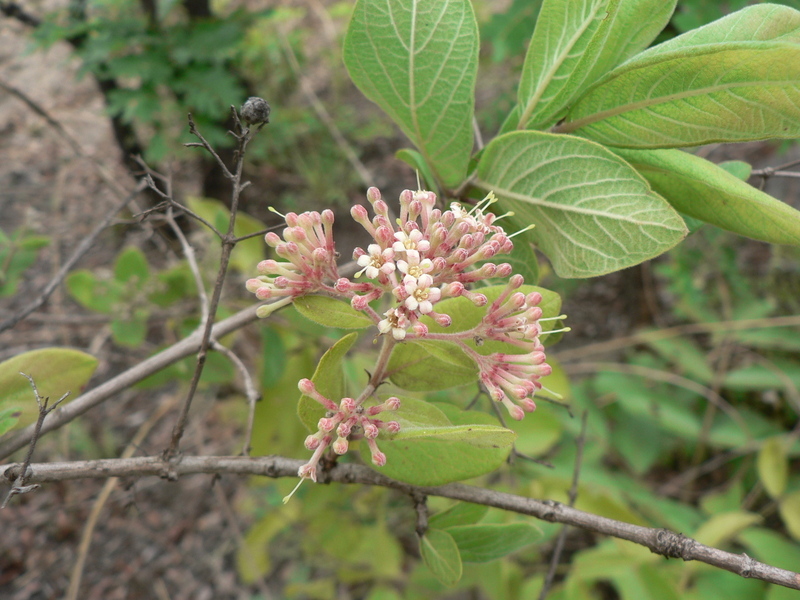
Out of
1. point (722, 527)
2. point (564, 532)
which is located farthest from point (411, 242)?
point (722, 527)

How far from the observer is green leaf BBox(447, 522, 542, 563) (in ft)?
3.25

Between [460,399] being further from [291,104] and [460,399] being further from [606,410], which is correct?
[291,104]

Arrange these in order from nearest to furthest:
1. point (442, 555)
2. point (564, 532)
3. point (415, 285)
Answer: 1. point (415, 285)
2. point (442, 555)
3. point (564, 532)

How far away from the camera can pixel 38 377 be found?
1011mm

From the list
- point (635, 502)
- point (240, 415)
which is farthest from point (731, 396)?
point (240, 415)

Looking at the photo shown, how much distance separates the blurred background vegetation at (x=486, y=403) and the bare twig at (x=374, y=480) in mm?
183

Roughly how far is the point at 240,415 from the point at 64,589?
134 cm

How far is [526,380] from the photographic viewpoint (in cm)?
77

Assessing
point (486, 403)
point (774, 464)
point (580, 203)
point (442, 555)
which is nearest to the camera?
point (580, 203)

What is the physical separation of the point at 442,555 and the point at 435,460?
0.23 m

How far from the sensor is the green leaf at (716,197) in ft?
2.64

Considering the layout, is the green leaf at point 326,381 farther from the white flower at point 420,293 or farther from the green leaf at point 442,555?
the green leaf at point 442,555

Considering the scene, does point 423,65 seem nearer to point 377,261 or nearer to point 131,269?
point 377,261

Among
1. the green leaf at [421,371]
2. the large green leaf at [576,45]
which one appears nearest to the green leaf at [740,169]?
the large green leaf at [576,45]
